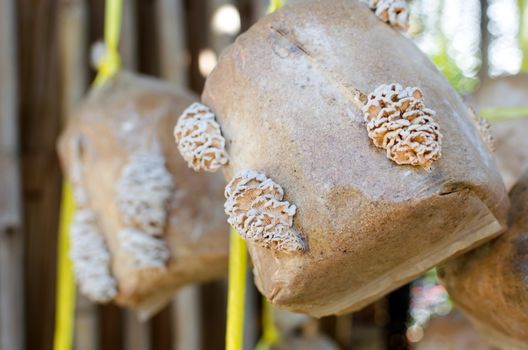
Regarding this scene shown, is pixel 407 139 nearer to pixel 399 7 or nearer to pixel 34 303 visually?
pixel 399 7

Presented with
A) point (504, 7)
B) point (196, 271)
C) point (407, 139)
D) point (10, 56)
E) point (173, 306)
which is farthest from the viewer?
point (504, 7)

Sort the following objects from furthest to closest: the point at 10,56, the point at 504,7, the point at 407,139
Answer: the point at 504,7 → the point at 10,56 → the point at 407,139

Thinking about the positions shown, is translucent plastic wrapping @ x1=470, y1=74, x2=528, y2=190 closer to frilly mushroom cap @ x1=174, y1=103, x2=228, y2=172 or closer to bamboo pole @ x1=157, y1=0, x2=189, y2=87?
frilly mushroom cap @ x1=174, y1=103, x2=228, y2=172

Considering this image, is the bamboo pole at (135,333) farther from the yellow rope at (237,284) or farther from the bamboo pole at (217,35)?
the yellow rope at (237,284)

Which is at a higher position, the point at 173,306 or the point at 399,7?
the point at 399,7

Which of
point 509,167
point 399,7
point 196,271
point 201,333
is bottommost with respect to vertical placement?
point 201,333

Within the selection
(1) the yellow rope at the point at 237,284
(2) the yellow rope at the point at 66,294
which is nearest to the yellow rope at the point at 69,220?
(2) the yellow rope at the point at 66,294

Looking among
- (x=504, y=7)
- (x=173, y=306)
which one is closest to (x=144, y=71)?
(x=173, y=306)

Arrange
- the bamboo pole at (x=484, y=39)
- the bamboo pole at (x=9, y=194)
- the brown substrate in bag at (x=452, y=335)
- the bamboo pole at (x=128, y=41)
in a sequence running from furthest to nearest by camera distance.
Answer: the bamboo pole at (x=484, y=39)
the bamboo pole at (x=128, y=41)
the bamboo pole at (x=9, y=194)
the brown substrate in bag at (x=452, y=335)
